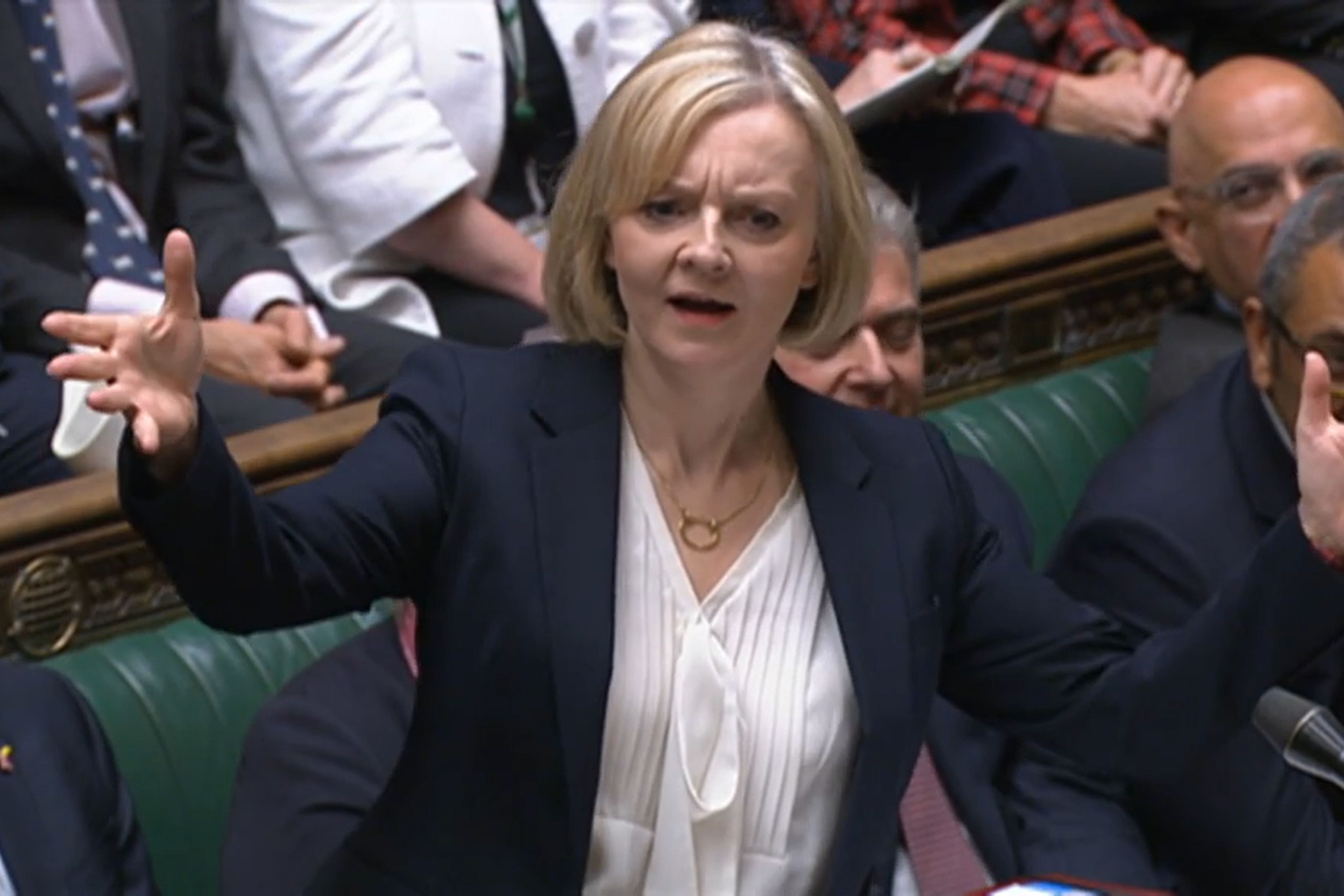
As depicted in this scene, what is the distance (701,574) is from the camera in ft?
4.74

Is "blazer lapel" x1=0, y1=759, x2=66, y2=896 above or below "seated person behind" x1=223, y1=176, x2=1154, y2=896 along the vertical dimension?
above

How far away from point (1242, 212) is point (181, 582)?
1.48 meters

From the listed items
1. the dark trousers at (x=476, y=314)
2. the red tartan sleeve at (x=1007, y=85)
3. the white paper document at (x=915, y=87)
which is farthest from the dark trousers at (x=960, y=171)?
the dark trousers at (x=476, y=314)

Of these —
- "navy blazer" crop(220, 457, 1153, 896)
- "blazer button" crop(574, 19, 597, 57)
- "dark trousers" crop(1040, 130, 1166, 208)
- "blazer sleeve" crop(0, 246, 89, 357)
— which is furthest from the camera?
"dark trousers" crop(1040, 130, 1166, 208)

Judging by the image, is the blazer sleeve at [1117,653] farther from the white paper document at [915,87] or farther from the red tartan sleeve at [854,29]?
the red tartan sleeve at [854,29]

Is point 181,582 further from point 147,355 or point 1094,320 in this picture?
point 1094,320

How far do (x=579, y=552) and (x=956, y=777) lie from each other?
0.49 meters

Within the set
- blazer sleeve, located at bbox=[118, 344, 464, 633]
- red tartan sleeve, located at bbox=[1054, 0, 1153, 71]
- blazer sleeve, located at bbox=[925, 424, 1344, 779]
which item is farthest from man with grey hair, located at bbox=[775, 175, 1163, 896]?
red tartan sleeve, located at bbox=[1054, 0, 1153, 71]

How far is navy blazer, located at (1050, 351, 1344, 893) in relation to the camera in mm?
1830

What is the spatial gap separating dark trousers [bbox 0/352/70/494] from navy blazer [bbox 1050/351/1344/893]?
33.6 inches

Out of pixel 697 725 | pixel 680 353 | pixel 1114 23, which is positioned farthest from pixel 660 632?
pixel 1114 23

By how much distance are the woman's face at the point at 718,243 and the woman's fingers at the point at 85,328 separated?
31 centimetres

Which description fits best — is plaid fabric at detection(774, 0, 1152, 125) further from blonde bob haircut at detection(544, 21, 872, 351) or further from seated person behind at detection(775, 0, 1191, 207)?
blonde bob haircut at detection(544, 21, 872, 351)

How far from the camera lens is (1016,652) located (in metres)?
1.50
